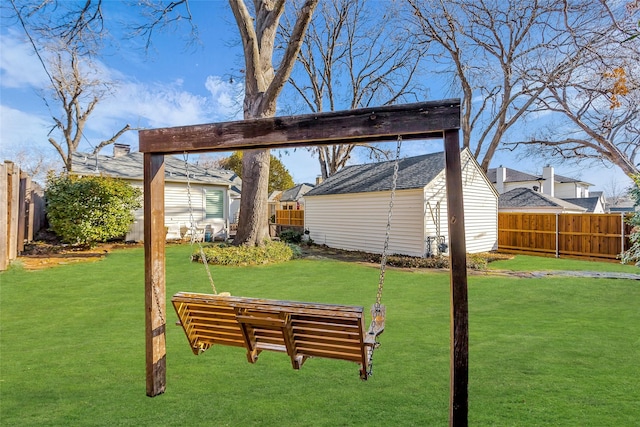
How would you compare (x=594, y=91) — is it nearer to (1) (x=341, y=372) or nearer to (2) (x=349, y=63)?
(2) (x=349, y=63)

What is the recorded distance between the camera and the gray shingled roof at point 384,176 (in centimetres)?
1316

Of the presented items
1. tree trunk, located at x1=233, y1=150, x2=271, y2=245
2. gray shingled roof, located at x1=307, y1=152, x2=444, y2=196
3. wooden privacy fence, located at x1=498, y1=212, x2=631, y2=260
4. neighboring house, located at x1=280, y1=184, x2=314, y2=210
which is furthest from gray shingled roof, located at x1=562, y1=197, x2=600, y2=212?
tree trunk, located at x1=233, y1=150, x2=271, y2=245

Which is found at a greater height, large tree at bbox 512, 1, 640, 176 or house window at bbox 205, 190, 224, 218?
large tree at bbox 512, 1, 640, 176

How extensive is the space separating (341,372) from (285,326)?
1376 millimetres

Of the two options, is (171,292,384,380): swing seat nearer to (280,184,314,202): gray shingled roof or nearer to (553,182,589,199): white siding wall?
(280,184,314,202): gray shingled roof

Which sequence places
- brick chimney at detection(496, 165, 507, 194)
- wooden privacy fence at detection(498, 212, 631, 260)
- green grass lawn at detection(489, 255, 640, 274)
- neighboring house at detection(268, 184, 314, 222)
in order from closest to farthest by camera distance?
green grass lawn at detection(489, 255, 640, 274), wooden privacy fence at detection(498, 212, 631, 260), neighboring house at detection(268, 184, 314, 222), brick chimney at detection(496, 165, 507, 194)

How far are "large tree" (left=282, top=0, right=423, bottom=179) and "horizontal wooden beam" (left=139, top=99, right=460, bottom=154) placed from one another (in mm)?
20462

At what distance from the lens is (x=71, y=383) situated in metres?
3.21

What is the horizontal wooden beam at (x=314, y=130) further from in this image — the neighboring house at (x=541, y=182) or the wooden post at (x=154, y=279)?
the neighboring house at (x=541, y=182)

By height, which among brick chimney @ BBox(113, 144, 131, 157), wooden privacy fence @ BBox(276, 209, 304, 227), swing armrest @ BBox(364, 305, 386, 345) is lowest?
swing armrest @ BBox(364, 305, 386, 345)

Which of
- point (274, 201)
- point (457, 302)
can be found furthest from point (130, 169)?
point (274, 201)

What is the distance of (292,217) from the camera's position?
891 inches

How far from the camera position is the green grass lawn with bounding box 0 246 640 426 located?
272 cm

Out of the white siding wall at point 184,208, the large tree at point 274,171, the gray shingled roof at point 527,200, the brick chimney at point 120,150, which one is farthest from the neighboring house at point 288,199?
the gray shingled roof at point 527,200
